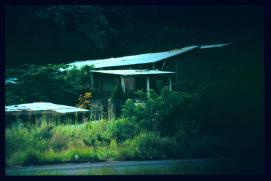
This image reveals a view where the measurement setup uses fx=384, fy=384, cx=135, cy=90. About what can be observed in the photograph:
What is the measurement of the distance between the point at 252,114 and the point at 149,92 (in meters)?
1.71

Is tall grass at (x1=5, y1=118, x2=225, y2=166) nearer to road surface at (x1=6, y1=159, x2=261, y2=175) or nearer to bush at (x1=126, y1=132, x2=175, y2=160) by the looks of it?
bush at (x1=126, y1=132, x2=175, y2=160)

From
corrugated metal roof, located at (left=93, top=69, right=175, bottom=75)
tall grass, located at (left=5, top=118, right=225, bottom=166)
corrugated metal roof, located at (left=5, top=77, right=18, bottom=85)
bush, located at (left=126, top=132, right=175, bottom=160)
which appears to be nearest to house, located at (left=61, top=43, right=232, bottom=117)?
corrugated metal roof, located at (left=93, top=69, right=175, bottom=75)

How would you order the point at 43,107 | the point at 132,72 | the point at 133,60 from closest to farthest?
the point at 43,107
the point at 132,72
the point at 133,60

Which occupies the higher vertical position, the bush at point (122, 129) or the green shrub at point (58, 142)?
the bush at point (122, 129)

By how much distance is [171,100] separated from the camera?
6.53 meters

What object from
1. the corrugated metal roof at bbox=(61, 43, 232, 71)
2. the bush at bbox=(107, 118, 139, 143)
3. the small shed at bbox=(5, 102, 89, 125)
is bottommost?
the bush at bbox=(107, 118, 139, 143)

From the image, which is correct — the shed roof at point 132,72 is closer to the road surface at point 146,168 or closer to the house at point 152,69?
the house at point 152,69

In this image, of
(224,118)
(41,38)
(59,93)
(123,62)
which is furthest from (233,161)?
(41,38)

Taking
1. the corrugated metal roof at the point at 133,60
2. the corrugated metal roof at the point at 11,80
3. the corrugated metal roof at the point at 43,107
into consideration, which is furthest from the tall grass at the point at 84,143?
the corrugated metal roof at the point at 133,60

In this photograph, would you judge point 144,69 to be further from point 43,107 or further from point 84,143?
point 43,107

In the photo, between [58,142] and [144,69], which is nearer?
[58,142]

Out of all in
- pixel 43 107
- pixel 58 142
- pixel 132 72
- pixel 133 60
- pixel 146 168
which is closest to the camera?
pixel 146 168

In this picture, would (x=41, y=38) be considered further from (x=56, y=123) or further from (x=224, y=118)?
(x=224, y=118)

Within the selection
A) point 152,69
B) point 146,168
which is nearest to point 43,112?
point 146,168
